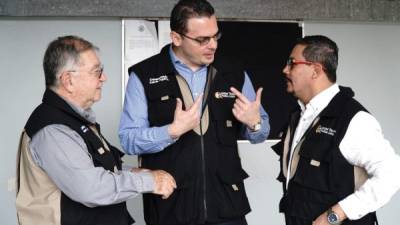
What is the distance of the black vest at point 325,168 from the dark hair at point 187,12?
2.31 ft

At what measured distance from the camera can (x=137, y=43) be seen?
3533mm

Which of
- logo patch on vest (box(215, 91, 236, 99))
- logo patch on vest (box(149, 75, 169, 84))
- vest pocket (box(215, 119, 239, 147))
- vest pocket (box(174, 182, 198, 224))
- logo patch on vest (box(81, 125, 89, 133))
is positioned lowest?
vest pocket (box(174, 182, 198, 224))

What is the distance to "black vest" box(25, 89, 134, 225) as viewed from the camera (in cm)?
167

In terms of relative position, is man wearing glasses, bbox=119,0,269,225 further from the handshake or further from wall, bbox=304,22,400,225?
wall, bbox=304,22,400,225

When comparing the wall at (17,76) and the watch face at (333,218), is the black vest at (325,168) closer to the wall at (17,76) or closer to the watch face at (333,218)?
the watch face at (333,218)

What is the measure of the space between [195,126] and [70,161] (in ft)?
1.86

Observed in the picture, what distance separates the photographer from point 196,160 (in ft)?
6.70

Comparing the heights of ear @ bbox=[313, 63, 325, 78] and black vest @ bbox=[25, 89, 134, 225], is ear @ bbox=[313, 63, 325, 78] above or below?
above

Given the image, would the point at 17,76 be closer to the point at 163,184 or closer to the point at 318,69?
the point at 163,184

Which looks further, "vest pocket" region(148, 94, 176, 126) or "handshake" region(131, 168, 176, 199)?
"vest pocket" region(148, 94, 176, 126)

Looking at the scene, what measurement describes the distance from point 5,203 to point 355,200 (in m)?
2.66

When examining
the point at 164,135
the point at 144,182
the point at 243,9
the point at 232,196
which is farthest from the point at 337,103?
the point at 243,9

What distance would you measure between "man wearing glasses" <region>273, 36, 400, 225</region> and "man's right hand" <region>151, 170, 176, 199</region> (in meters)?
0.59

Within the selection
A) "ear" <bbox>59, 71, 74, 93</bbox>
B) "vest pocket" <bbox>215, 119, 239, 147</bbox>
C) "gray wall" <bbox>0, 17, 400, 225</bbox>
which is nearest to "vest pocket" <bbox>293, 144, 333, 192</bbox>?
"vest pocket" <bbox>215, 119, 239, 147</bbox>
